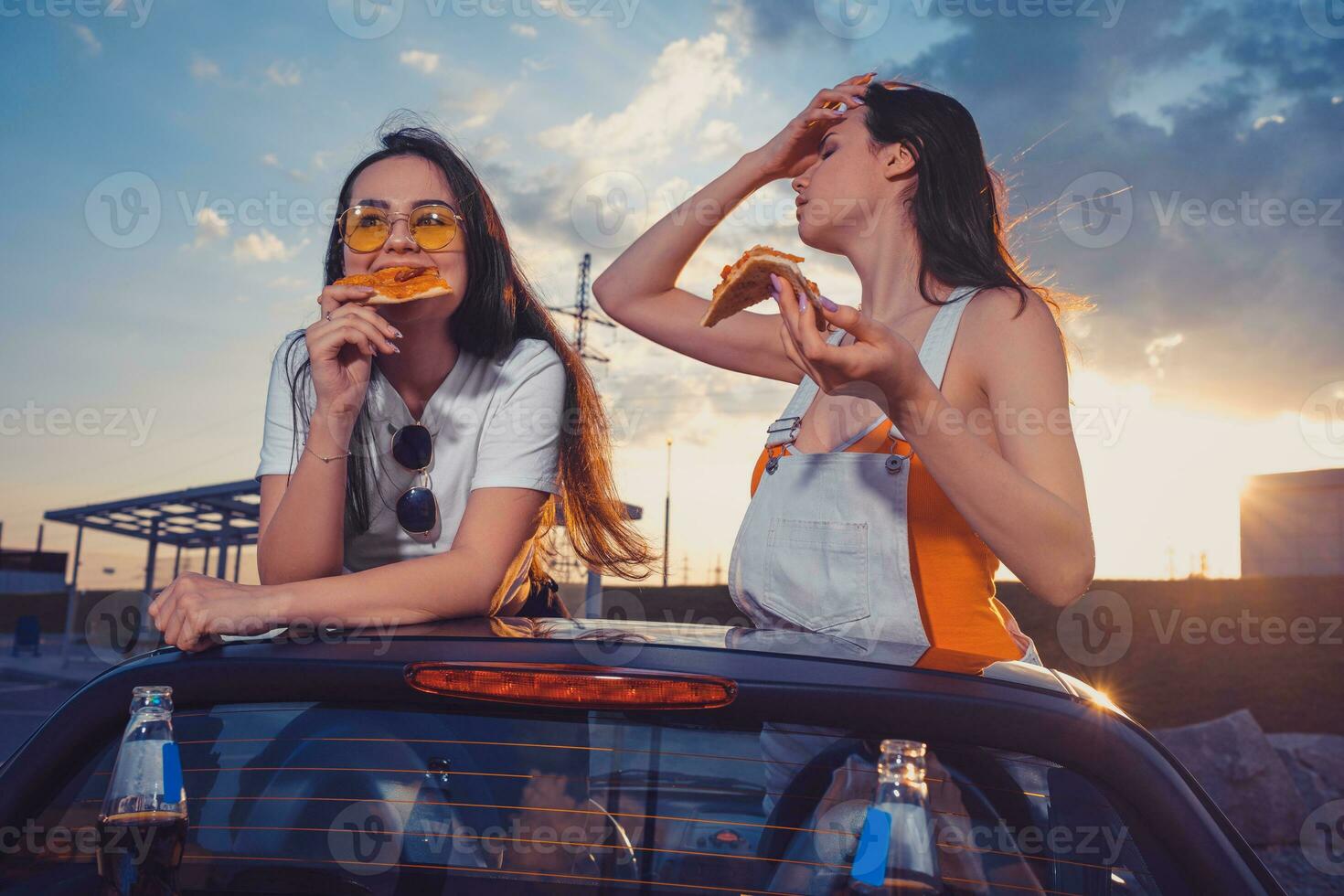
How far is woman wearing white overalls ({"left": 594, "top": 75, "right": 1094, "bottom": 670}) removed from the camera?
2.12 meters

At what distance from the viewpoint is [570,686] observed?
142 centimetres

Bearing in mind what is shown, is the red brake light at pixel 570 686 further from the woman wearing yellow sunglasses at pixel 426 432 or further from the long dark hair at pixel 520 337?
the long dark hair at pixel 520 337

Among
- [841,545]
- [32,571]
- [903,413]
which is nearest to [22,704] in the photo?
[841,545]

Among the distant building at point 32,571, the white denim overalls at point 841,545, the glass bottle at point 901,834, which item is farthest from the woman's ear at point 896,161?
the distant building at point 32,571

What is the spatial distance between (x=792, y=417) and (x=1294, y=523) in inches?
1463

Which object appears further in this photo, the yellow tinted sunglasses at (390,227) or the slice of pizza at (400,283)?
the yellow tinted sunglasses at (390,227)

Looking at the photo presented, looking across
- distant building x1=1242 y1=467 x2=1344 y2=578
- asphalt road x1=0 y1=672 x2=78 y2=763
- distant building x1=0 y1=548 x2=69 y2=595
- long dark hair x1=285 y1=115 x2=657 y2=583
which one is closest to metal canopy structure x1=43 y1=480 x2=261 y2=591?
asphalt road x1=0 y1=672 x2=78 y2=763

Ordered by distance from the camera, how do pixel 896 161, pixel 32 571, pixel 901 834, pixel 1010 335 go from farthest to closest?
pixel 32 571 < pixel 896 161 < pixel 1010 335 < pixel 901 834

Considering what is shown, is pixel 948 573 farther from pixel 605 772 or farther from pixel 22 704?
pixel 22 704

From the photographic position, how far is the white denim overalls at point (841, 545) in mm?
2459

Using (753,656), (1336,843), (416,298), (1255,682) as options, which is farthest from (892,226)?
(1255,682)

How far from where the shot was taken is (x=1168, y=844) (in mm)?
1336

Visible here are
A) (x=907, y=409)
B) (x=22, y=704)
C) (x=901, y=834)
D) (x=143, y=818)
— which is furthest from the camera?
(x=22, y=704)

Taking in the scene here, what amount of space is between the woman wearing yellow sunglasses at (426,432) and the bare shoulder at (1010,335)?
117 cm
